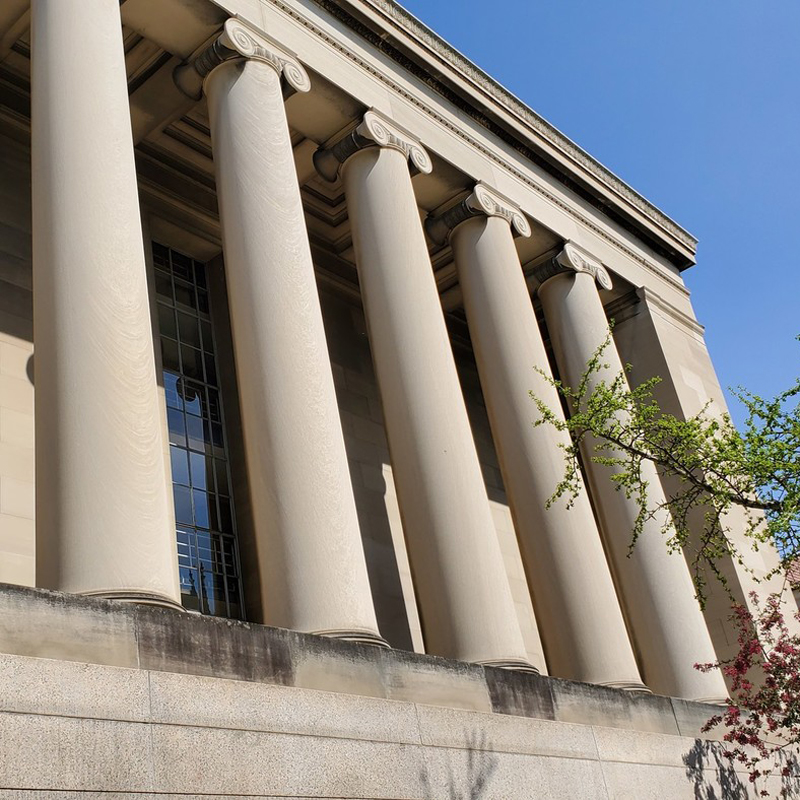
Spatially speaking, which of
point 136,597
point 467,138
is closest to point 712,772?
point 136,597

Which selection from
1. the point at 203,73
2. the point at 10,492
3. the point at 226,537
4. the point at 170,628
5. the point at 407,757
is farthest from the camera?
the point at 226,537

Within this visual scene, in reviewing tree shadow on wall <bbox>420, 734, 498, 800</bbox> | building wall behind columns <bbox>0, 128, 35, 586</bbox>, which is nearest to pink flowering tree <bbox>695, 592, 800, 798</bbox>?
tree shadow on wall <bbox>420, 734, 498, 800</bbox>

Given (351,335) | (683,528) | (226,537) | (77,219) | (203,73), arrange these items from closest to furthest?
(77,219) < (683,528) < (203,73) < (226,537) < (351,335)

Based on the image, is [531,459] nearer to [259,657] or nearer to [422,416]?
[422,416]

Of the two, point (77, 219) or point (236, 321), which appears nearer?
point (77, 219)

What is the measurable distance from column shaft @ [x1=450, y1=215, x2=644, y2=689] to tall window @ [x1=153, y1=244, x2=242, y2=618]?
9971 mm

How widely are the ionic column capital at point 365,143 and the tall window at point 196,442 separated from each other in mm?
8161

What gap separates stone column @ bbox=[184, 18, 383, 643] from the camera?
21828 mm

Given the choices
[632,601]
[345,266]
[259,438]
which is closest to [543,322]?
[345,266]

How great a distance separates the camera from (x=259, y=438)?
77.8 feet

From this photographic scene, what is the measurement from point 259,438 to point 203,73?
12727mm

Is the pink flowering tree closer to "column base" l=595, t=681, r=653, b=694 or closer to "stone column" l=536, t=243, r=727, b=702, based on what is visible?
"stone column" l=536, t=243, r=727, b=702

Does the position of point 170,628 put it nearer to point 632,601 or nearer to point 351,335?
point 632,601

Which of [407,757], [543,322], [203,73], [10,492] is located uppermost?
[543,322]
